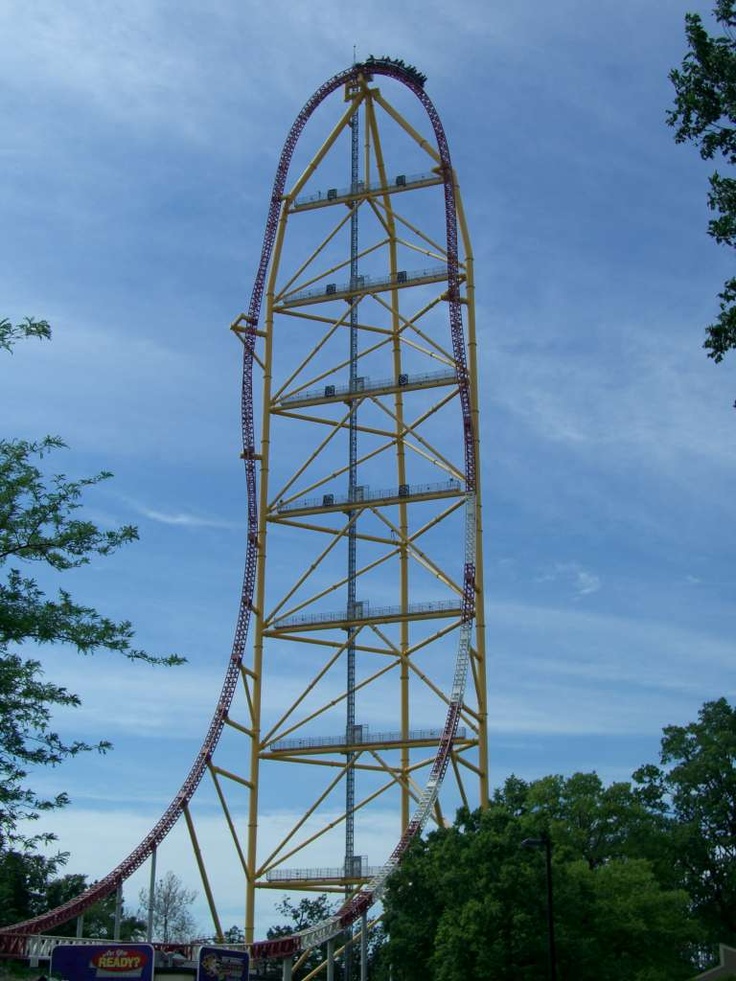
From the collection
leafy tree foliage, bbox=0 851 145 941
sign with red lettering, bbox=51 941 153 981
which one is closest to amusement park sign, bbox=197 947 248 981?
sign with red lettering, bbox=51 941 153 981

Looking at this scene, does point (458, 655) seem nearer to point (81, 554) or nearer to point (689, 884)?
point (689, 884)

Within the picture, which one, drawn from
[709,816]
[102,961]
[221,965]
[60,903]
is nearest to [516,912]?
[221,965]

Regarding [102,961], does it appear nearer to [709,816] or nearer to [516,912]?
[516,912]

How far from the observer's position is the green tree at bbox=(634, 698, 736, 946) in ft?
153

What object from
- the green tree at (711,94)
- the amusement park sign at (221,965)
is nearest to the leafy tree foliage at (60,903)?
the amusement park sign at (221,965)

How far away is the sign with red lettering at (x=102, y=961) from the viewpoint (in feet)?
92.1

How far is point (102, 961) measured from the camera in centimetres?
2833

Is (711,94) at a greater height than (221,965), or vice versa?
(711,94)

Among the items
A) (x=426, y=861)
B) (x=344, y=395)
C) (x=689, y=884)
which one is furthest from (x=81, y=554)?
(x=689, y=884)

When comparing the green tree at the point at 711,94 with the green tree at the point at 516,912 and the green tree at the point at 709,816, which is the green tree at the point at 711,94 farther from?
the green tree at the point at 709,816

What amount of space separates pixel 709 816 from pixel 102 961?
25.7 meters

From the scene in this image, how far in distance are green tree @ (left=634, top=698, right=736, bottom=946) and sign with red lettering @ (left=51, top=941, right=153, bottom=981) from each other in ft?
76.7

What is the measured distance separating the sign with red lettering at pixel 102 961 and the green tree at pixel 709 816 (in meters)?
23.4

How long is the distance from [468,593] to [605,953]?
44.5 feet
